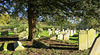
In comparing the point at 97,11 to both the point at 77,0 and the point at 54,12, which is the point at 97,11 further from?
the point at 54,12

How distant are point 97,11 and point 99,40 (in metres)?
7.66

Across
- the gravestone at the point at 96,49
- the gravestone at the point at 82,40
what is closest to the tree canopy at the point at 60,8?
the gravestone at the point at 82,40

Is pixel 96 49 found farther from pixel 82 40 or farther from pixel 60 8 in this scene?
pixel 60 8

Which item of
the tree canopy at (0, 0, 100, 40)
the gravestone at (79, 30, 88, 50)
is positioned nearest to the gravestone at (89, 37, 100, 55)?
the gravestone at (79, 30, 88, 50)

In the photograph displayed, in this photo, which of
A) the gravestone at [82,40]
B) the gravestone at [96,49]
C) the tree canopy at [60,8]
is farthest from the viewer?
the tree canopy at [60,8]

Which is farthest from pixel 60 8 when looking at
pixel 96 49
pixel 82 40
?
pixel 96 49

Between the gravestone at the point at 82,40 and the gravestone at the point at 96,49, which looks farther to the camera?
the gravestone at the point at 82,40

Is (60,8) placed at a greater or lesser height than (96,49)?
greater

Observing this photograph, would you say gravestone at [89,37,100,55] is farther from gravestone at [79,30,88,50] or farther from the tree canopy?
the tree canopy

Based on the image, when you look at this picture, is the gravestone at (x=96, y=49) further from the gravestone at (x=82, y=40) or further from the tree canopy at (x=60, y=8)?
the tree canopy at (x=60, y=8)

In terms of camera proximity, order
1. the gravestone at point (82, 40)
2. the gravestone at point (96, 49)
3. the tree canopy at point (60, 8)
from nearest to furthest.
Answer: the gravestone at point (96, 49), the gravestone at point (82, 40), the tree canopy at point (60, 8)

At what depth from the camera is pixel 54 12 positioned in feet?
35.6

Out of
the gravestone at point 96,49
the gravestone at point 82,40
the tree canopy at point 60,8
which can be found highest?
the tree canopy at point 60,8

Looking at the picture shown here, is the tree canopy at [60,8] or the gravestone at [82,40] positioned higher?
the tree canopy at [60,8]
